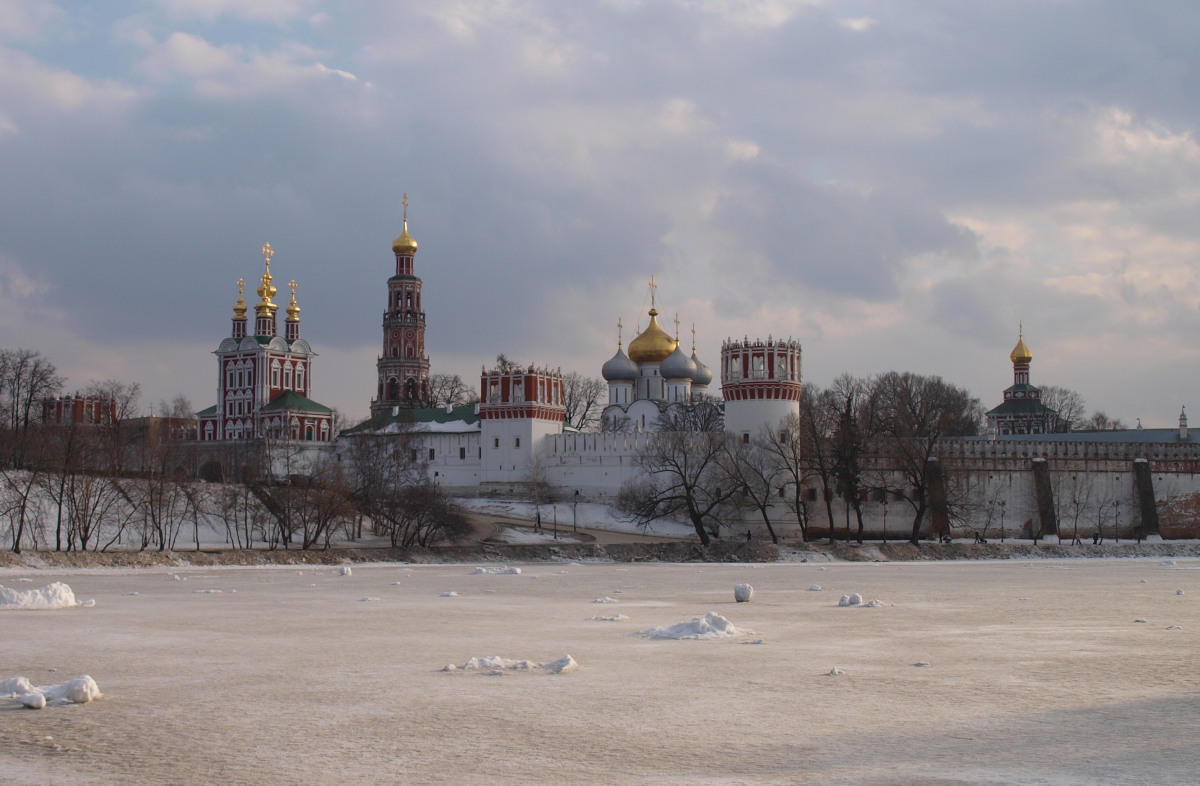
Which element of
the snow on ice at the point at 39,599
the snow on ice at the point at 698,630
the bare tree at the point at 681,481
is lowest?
the snow on ice at the point at 698,630

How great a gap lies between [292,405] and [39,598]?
2127 inches

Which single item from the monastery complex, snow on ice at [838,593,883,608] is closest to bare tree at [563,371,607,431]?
the monastery complex

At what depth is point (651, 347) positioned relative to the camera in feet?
230

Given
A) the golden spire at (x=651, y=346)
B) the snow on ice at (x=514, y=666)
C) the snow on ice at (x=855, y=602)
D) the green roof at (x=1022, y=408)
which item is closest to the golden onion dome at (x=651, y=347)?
the golden spire at (x=651, y=346)

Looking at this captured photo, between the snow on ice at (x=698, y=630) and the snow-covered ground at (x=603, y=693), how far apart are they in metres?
0.12

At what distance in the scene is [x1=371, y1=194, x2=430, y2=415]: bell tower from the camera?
81.0 meters

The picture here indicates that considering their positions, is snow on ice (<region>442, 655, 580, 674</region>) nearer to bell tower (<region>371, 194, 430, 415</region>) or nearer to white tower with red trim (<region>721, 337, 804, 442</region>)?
white tower with red trim (<region>721, 337, 804, 442</region>)

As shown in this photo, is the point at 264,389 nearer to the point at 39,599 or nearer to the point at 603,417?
the point at 603,417

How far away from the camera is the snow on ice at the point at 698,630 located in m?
16.1

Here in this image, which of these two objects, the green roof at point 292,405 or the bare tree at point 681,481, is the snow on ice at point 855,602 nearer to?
the bare tree at point 681,481

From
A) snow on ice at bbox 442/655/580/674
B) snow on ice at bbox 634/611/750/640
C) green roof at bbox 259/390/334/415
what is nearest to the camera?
snow on ice at bbox 442/655/580/674

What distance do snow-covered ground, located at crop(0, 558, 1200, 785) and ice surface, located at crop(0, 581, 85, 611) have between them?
0.38 metres

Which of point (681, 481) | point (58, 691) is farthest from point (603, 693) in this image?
point (681, 481)

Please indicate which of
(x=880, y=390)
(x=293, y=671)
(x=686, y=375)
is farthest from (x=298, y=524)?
(x=880, y=390)
